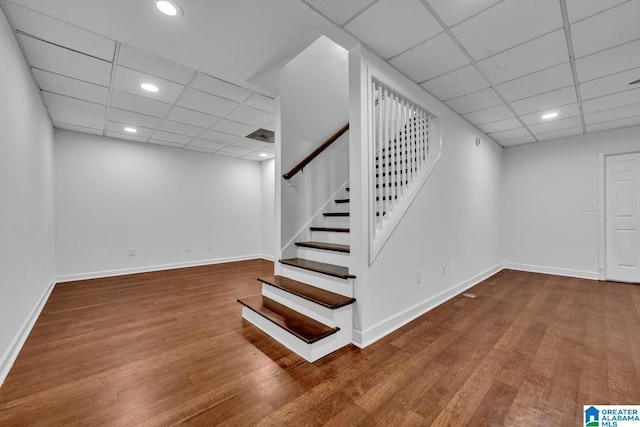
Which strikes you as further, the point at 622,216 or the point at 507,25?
the point at 622,216

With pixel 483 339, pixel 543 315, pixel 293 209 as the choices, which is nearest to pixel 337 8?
pixel 293 209

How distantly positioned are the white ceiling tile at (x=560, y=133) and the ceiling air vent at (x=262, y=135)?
182 inches

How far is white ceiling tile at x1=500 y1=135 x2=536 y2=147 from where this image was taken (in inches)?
189

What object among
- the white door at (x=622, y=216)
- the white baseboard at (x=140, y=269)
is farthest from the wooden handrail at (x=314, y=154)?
the white door at (x=622, y=216)

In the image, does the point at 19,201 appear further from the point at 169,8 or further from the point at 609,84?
the point at 609,84

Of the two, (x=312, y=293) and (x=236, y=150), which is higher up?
(x=236, y=150)

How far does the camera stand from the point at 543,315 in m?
2.86

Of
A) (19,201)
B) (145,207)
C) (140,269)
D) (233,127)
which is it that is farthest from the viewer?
(145,207)

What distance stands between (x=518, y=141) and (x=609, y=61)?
2.85 metres

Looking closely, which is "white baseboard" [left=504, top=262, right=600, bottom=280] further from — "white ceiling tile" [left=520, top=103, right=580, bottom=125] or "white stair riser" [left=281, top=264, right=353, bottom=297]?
"white stair riser" [left=281, top=264, right=353, bottom=297]

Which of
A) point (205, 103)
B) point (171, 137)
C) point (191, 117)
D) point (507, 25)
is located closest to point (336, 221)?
point (205, 103)

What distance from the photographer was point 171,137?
4.73 metres

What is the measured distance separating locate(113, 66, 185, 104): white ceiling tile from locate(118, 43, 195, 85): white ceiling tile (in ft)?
0.31

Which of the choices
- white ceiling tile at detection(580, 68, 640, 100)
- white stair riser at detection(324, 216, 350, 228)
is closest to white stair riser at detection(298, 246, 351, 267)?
white stair riser at detection(324, 216, 350, 228)
